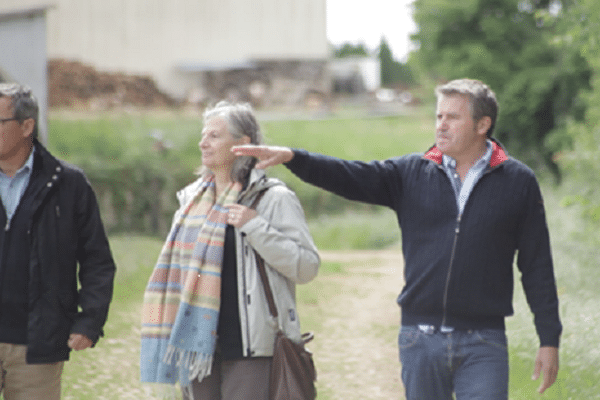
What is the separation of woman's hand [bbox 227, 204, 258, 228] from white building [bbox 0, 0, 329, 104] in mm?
23354

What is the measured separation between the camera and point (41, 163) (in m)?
3.57

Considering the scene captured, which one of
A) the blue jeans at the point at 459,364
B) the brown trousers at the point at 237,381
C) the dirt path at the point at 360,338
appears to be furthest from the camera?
the dirt path at the point at 360,338

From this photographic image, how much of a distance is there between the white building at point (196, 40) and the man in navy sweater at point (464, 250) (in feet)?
77.7

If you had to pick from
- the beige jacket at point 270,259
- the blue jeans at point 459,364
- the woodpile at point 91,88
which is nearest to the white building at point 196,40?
the woodpile at point 91,88

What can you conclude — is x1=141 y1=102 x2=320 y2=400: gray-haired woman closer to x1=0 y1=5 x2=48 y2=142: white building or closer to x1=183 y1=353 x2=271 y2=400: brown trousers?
x1=183 y1=353 x2=271 y2=400: brown trousers

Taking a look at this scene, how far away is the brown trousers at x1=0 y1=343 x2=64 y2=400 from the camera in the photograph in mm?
3486

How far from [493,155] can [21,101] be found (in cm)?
Result: 207

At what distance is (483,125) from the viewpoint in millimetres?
3541

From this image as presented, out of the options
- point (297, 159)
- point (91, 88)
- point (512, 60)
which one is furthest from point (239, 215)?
point (91, 88)

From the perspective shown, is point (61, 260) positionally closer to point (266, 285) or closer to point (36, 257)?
point (36, 257)

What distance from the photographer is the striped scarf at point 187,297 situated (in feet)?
11.8

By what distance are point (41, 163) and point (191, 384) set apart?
3.93ft

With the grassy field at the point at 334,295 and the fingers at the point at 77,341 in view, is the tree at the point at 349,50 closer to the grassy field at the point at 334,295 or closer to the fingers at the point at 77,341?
the grassy field at the point at 334,295

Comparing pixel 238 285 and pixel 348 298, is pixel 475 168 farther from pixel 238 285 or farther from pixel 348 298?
pixel 348 298
